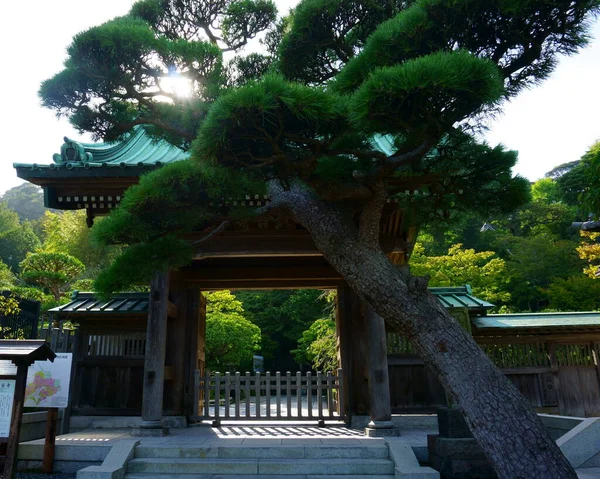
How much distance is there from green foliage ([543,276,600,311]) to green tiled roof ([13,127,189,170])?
55.7ft

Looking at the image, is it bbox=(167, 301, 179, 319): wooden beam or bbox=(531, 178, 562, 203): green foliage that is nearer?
bbox=(167, 301, 179, 319): wooden beam

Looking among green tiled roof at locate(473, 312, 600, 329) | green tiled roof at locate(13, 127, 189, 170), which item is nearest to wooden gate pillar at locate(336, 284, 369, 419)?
green tiled roof at locate(473, 312, 600, 329)

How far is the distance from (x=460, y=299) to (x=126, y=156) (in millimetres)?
7377

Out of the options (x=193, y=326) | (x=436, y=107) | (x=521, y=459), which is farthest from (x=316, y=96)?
(x=193, y=326)

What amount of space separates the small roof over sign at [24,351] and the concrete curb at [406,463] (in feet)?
14.0

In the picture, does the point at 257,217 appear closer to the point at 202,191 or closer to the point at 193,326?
the point at 202,191

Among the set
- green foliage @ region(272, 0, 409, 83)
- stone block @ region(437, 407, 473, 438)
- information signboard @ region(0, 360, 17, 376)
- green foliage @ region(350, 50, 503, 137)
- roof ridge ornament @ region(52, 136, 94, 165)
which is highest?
green foliage @ region(272, 0, 409, 83)

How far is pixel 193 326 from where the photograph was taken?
29.7ft

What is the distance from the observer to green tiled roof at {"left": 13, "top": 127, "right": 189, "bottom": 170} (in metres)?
6.66

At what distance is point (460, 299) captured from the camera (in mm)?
9477

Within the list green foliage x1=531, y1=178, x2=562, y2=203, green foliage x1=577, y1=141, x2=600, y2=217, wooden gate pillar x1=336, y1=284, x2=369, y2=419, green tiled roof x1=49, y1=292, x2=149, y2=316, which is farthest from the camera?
green foliage x1=531, y1=178, x2=562, y2=203

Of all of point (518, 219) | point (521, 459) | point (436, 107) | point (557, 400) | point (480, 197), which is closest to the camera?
point (521, 459)

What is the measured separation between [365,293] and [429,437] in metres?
2.80

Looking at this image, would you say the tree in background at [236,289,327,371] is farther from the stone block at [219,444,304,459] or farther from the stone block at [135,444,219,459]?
the stone block at [219,444,304,459]
